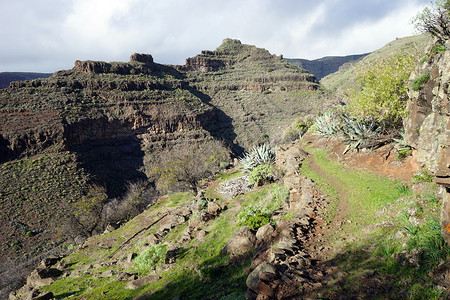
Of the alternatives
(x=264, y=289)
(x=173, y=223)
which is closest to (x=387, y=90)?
(x=264, y=289)

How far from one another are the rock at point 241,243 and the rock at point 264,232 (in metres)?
0.39

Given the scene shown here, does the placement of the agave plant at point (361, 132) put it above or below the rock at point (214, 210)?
above

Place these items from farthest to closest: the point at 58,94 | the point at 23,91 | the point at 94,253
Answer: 1. the point at 58,94
2. the point at 23,91
3. the point at 94,253

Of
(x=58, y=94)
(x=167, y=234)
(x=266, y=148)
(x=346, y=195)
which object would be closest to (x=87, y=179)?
(x=58, y=94)

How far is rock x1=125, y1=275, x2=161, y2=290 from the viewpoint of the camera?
377 inches

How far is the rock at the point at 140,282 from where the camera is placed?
958 centimetres

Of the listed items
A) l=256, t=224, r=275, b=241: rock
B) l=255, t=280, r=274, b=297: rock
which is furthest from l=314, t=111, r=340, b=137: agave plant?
l=255, t=280, r=274, b=297: rock

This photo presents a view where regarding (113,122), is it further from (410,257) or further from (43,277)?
(410,257)

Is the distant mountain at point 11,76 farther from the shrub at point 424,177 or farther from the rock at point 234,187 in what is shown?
the shrub at point 424,177

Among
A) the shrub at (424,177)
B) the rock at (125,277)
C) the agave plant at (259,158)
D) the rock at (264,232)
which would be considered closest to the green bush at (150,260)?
the rock at (125,277)

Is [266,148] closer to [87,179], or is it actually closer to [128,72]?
[87,179]

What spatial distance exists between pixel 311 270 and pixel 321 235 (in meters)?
2.18

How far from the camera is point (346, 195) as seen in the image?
9656 mm

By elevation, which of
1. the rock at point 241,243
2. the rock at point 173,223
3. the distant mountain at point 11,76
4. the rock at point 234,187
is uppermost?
the distant mountain at point 11,76
